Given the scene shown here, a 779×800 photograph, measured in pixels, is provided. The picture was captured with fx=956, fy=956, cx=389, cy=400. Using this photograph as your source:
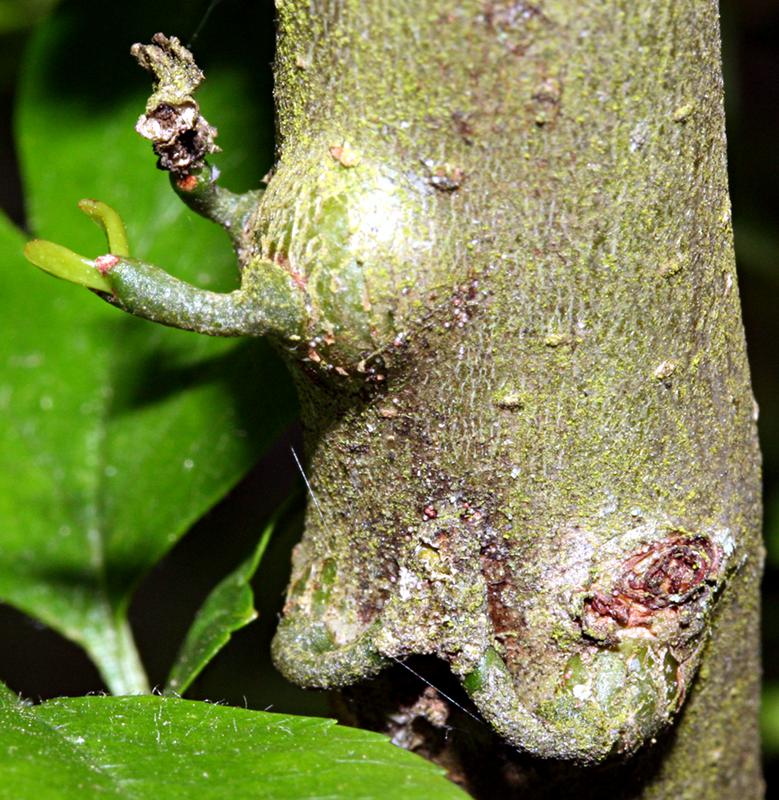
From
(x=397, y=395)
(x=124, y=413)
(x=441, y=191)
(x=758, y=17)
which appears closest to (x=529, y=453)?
(x=397, y=395)

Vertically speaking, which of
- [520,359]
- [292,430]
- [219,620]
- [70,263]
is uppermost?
[520,359]

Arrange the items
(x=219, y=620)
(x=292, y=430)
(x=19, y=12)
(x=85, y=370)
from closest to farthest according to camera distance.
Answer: (x=219, y=620), (x=85, y=370), (x=19, y=12), (x=292, y=430)

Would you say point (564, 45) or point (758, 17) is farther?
point (758, 17)

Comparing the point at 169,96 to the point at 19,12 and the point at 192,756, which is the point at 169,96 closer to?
the point at 192,756

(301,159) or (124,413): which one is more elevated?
(301,159)

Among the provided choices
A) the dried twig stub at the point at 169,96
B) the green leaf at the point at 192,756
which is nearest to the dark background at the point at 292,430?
the green leaf at the point at 192,756

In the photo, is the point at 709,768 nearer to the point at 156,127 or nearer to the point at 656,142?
the point at 656,142

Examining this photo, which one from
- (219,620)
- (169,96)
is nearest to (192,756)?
(219,620)
